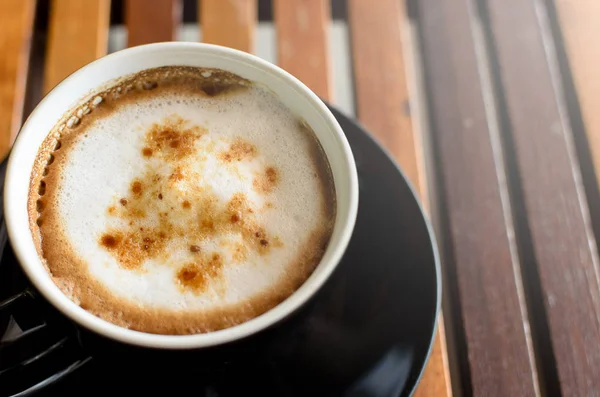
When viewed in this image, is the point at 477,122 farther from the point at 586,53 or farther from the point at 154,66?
the point at 154,66

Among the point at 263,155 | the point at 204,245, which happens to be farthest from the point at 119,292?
the point at 263,155

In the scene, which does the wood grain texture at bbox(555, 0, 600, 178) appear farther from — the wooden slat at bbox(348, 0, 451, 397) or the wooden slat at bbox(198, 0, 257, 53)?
the wooden slat at bbox(198, 0, 257, 53)

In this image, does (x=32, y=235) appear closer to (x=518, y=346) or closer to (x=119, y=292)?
(x=119, y=292)

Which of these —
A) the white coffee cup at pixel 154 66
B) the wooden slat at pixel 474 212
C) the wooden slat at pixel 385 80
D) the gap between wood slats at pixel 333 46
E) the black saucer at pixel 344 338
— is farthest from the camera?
the gap between wood slats at pixel 333 46

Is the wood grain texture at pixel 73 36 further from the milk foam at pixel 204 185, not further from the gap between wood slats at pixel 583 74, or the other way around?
the gap between wood slats at pixel 583 74

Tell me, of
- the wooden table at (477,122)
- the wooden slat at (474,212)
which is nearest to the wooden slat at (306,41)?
the wooden table at (477,122)

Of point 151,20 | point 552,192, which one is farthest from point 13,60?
A: point 552,192
